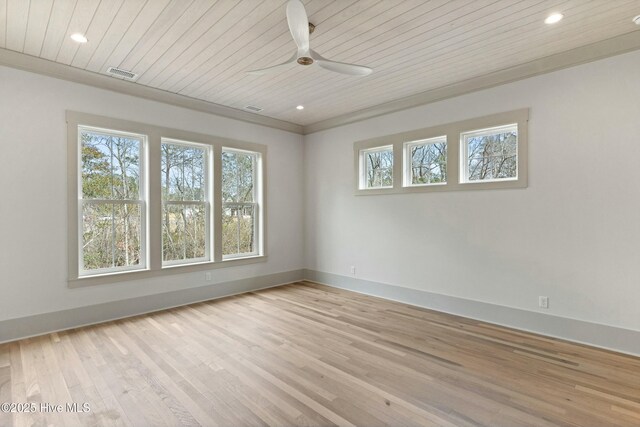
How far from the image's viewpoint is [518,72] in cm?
359

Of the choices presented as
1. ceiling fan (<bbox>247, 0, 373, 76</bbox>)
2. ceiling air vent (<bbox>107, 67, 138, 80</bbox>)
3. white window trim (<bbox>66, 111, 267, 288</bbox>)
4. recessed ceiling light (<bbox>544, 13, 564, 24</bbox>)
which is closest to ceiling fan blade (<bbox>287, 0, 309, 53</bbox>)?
ceiling fan (<bbox>247, 0, 373, 76</bbox>)

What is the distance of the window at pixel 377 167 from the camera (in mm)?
5004

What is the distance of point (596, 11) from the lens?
2572 mm

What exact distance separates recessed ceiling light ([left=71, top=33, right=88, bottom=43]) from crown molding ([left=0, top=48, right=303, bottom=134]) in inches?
29.0

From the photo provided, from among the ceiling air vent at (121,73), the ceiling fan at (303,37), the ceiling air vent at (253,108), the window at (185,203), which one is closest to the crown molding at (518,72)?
the ceiling air vent at (253,108)

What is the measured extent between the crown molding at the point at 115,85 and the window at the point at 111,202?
1.83 ft

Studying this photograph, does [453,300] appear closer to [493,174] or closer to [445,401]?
[493,174]

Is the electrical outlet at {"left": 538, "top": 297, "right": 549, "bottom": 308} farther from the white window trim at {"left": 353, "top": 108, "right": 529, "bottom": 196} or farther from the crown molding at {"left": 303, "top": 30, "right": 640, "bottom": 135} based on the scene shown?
the crown molding at {"left": 303, "top": 30, "right": 640, "bottom": 135}

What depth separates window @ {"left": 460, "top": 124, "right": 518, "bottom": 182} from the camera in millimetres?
3791

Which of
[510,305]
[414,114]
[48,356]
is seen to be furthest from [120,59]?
[510,305]

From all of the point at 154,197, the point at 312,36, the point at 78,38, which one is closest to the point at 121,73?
the point at 78,38

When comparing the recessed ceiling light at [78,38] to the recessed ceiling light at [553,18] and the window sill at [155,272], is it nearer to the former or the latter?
the window sill at [155,272]

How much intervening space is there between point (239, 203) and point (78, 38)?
294cm

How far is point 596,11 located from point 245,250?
5.09 m
